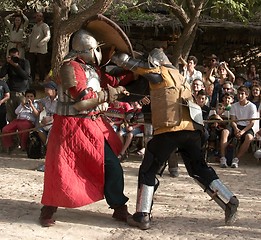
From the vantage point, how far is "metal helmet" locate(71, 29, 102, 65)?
16.2 ft

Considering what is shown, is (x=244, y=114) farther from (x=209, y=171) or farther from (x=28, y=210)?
(x=28, y=210)

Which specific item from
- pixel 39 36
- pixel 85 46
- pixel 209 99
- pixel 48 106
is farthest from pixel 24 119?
pixel 85 46

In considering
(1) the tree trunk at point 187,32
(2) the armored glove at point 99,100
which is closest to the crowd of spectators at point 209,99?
(1) the tree trunk at point 187,32

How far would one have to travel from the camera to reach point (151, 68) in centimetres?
487

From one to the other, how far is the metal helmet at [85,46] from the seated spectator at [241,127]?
378cm

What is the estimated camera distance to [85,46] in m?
4.94

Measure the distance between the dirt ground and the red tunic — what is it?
288mm

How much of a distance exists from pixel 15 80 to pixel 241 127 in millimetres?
4097

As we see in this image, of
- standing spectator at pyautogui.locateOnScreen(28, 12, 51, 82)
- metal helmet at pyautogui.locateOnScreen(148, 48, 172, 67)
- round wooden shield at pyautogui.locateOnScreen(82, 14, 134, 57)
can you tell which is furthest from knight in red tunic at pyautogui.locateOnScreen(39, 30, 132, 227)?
standing spectator at pyautogui.locateOnScreen(28, 12, 51, 82)

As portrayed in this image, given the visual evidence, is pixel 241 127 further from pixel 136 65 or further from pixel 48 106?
pixel 136 65

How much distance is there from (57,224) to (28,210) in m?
0.59

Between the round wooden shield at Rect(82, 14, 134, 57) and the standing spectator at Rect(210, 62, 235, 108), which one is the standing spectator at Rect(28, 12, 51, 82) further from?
the round wooden shield at Rect(82, 14, 134, 57)

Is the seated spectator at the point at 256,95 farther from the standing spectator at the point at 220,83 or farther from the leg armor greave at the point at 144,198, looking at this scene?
the leg armor greave at the point at 144,198

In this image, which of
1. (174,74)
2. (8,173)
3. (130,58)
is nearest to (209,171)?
(174,74)
